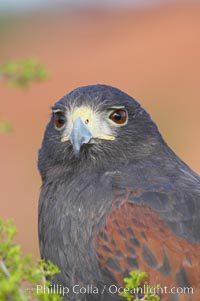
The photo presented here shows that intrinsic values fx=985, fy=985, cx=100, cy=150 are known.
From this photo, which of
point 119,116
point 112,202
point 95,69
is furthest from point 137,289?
point 95,69

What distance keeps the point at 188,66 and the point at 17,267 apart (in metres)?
24.7

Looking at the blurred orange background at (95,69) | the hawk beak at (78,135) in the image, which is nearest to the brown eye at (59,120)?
the hawk beak at (78,135)

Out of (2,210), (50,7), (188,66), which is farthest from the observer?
(50,7)

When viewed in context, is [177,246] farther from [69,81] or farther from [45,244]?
[69,81]

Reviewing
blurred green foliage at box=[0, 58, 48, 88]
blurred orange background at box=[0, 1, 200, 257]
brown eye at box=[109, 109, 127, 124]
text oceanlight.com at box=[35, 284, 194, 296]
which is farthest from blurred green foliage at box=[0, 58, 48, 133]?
blurred orange background at box=[0, 1, 200, 257]

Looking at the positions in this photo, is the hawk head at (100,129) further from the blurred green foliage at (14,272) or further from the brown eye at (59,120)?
the blurred green foliage at (14,272)

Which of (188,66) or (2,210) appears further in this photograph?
(188,66)

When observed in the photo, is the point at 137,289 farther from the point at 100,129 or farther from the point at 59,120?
the point at 59,120

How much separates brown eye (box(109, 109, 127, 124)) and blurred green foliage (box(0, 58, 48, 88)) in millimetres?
633

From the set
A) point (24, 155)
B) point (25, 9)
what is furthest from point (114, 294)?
point (25, 9)

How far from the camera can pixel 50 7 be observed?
38.0 meters

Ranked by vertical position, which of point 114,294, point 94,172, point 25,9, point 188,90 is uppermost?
point 25,9

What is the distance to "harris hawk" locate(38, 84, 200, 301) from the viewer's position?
645cm

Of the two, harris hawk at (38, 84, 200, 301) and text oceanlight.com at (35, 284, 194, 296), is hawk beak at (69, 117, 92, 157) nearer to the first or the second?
harris hawk at (38, 84, 200, 301)
